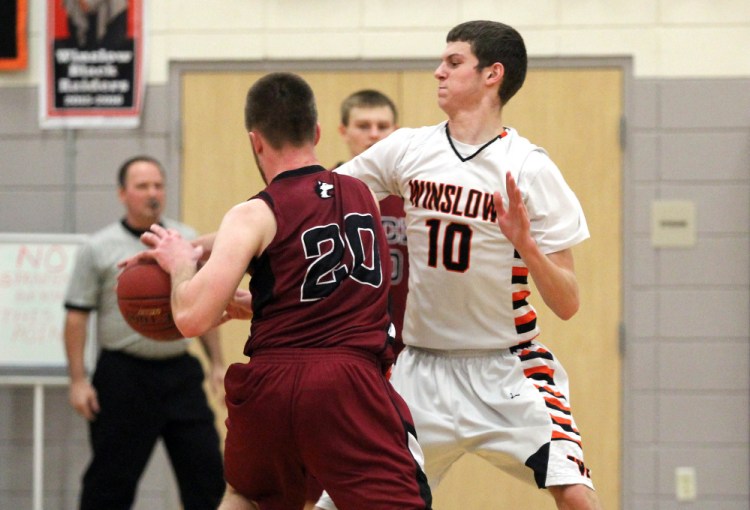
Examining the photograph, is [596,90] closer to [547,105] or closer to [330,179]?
[547,105]

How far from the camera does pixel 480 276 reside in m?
3.81

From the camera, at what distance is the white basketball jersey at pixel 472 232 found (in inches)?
147

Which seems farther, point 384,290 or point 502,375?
point 502,375

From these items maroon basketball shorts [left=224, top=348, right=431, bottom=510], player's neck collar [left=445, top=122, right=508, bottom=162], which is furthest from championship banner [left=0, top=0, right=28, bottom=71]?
maroon basketball shorts [left=224, top=348, right=431, bottom=510]

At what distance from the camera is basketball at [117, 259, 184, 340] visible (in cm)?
367

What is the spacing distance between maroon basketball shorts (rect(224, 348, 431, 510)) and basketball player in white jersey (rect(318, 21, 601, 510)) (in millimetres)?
457

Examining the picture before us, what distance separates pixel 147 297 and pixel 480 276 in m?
1.07

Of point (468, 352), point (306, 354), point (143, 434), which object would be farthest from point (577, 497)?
point (143, 434)

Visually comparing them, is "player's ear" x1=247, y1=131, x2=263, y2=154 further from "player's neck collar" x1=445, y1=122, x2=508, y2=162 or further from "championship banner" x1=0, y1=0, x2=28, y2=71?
"championship banner" x1=0, y1=0, x2=28, y2=71

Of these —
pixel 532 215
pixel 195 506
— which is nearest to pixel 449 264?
pixel 532 215

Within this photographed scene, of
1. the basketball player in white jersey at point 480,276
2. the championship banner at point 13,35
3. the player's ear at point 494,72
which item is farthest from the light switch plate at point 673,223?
the championship banner at point 13,35

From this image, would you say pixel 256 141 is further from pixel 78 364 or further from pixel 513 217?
pixel 78 364

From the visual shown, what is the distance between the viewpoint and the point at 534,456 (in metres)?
3.69

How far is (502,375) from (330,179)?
0.92 m
